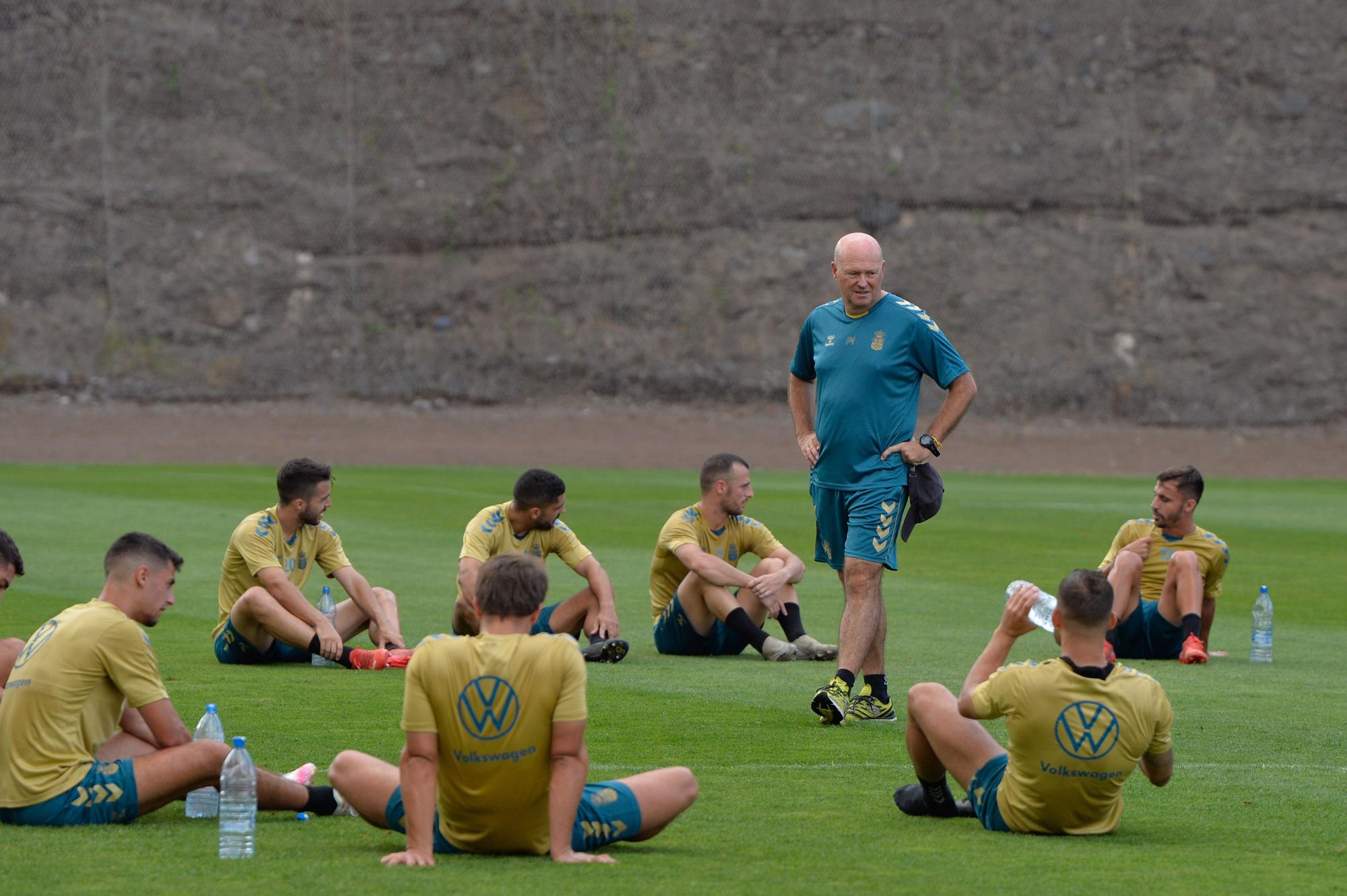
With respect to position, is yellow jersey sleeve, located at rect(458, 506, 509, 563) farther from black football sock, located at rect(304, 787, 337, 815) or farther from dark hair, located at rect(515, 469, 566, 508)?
black football sock, located at rect(304, 787, 337, 815)

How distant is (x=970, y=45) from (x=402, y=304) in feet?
53.4

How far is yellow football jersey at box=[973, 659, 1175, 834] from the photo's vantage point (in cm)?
605

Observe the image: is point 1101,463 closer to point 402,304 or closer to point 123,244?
point 402,304

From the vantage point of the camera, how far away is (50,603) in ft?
45.6

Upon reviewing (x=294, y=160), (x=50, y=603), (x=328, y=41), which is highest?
(x=328, y=41)

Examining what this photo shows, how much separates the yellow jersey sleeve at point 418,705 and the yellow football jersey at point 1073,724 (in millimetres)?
1946

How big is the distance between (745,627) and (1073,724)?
5652 millimetres

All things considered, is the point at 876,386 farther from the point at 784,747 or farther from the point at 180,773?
the point at 180,773

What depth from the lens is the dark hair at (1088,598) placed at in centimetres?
598

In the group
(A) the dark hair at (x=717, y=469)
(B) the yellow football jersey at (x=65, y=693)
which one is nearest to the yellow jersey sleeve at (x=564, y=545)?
(A) the dark hair at (x=717, y=469)

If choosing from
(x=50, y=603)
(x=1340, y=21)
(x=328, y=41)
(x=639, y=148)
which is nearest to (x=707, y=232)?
(x=639, y=148)

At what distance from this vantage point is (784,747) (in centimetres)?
827

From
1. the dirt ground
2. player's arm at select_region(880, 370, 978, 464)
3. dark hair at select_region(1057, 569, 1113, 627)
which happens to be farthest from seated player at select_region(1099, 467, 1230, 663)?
the dirt ground

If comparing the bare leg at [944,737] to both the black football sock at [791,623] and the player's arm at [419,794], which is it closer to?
the player's arm at [419,794]
